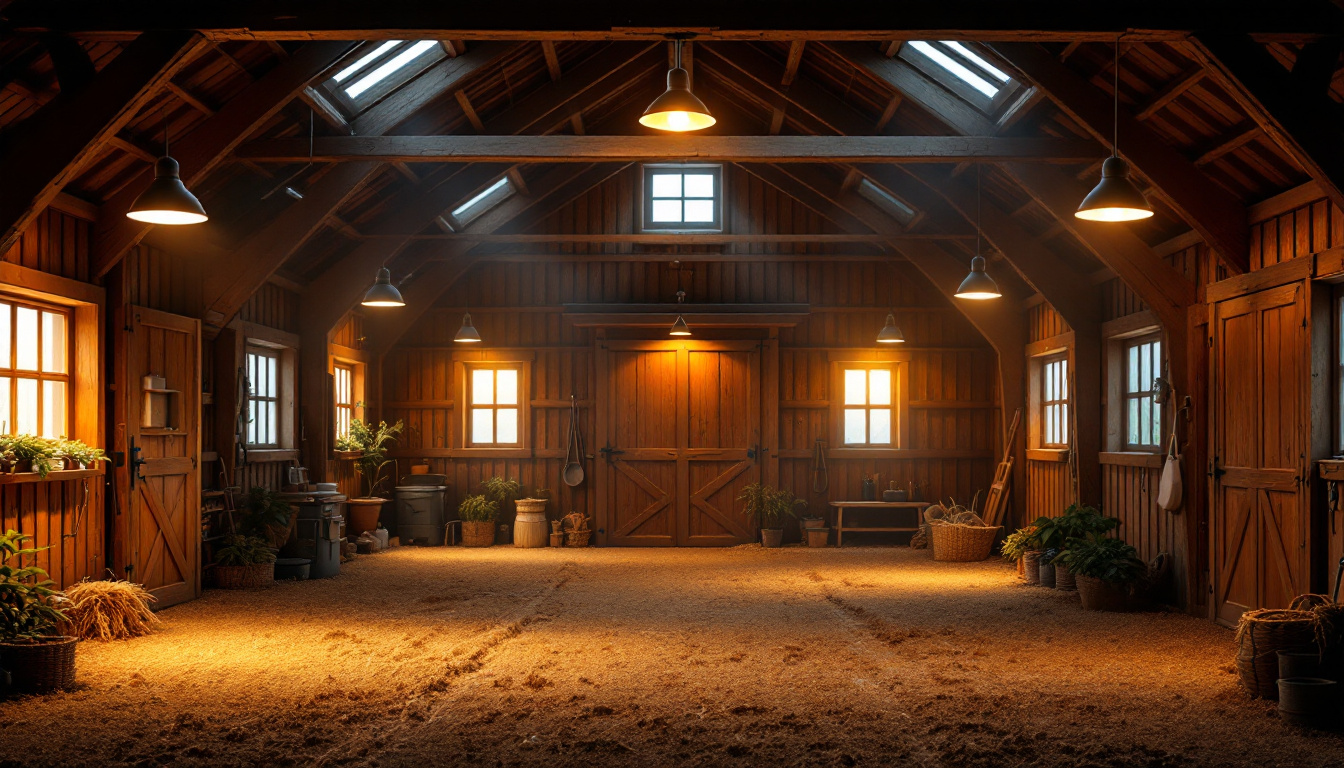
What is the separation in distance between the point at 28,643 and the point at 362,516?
7.39 metres

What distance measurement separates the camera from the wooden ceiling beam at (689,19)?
557 centimetres

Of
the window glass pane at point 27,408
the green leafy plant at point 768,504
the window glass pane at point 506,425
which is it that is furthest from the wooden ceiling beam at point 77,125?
the green leafy plant at point 768,504

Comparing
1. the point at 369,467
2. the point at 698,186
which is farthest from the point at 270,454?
the point at 698,186

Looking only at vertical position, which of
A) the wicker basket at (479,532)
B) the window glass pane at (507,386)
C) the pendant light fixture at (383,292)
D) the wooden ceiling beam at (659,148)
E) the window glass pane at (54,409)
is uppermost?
the wooden ceiling beam at (659,148)

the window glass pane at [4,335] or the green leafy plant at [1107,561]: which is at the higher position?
the window glass pane at [4,335]

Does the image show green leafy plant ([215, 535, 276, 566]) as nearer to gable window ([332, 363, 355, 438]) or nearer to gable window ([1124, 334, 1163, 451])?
gable window ([332, 363, 355, 438])

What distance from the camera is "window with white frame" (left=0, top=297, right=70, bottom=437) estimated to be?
7.22 meters

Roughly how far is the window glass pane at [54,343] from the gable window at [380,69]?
2.55 meters

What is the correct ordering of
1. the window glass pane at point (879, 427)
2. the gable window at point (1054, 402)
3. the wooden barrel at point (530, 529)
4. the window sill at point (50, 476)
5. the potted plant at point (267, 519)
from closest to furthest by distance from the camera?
the window sill at point (50, 476) → the potted plant at point (267, 519) → the gable window at point (1054, 402) → the wooden barrel at point (530, 529) → the window glass pane at point (879, 427)

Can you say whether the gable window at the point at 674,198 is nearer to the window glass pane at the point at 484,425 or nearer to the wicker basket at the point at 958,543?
the window glass pane at the point at 484,425

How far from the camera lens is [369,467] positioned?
1420 cm

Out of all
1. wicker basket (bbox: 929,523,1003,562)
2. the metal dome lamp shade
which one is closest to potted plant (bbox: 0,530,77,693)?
the metal dome lamp shade

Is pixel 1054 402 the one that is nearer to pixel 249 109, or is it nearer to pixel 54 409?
pixel 249 109

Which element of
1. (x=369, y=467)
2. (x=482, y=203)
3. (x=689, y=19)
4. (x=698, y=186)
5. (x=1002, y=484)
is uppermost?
(x=698, y=186)
